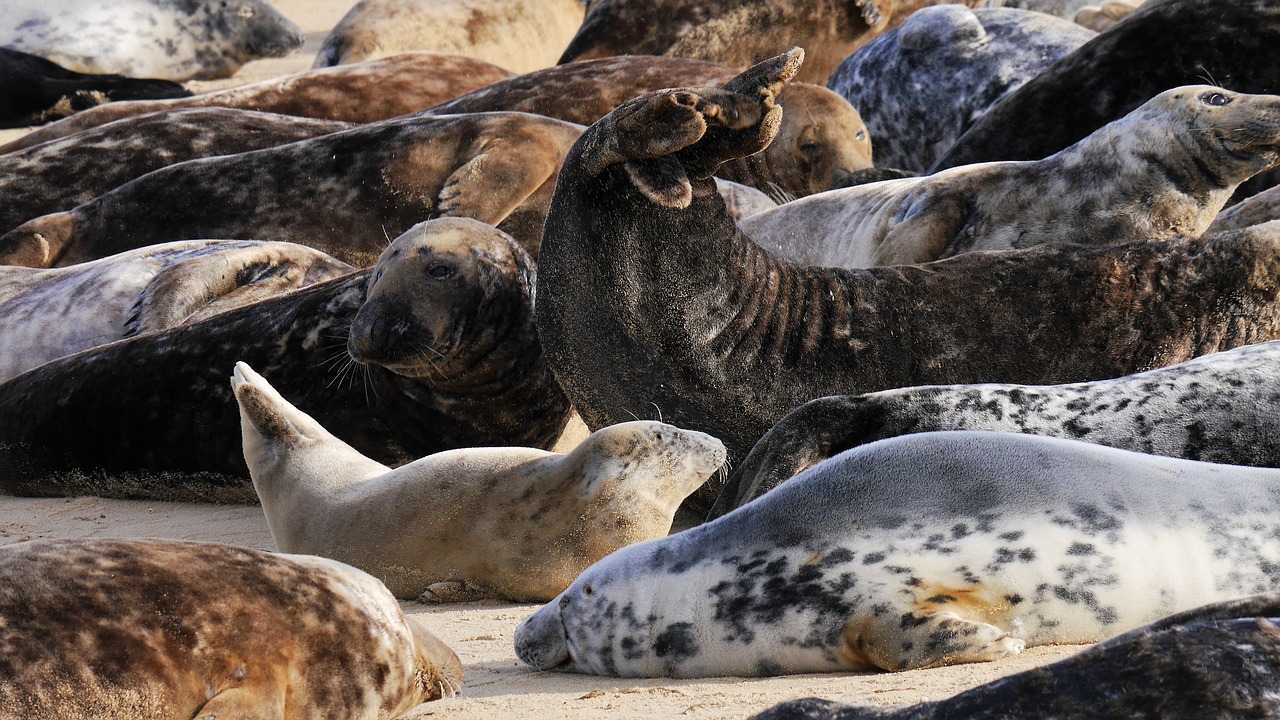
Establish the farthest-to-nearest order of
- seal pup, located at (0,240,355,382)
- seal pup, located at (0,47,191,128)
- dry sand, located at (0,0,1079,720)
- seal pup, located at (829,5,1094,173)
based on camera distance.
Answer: seal pup, located at (0,47,191,128) < seal pup, located at (829,5,1094,173) < seal pup, located at (0,240,355,382) < dry sand, located at (0,0,1079,720)

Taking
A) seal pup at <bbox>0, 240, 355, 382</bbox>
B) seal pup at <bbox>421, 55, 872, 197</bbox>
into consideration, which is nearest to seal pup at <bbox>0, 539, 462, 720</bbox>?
seal pup at <bbox>0, 240, 355, 382</bbox>

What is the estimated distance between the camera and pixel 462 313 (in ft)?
18.0

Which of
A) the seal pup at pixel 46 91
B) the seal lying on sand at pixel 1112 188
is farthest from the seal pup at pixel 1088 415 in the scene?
the seal pup at pixel 46 91

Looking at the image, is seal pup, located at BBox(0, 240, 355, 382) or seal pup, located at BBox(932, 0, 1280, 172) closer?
seal pup, located at BBox(0, 240, 355, 382)

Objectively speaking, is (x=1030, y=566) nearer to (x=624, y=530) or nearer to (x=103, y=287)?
(x=624, y=530)

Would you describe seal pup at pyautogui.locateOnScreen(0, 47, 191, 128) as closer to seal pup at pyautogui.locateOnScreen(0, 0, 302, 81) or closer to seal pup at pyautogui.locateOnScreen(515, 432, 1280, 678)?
seal pup at pyautogui.locateOnScreen(0, 0, 302, 81)

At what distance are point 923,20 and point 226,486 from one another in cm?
511

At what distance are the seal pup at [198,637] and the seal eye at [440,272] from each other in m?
2.41

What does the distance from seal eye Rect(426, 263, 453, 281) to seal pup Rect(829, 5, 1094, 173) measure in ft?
13.6

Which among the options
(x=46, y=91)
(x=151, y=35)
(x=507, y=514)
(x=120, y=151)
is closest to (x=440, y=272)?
(x=507, y=514)

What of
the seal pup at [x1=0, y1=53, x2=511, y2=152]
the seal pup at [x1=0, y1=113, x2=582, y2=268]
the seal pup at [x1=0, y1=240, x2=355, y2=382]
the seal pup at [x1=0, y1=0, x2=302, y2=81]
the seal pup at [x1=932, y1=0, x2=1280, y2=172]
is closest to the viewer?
Answer: the seal pup at [x1=0, y1=240, x2=355, y2=382]

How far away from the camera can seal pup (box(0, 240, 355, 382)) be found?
6754 mm

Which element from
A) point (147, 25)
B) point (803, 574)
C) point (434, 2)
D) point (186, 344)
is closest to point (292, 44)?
point (147, 25)

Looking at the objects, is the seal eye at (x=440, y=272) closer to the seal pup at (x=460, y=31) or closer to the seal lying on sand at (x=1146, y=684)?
the seal lying on sand at (x=1146, y=684)
